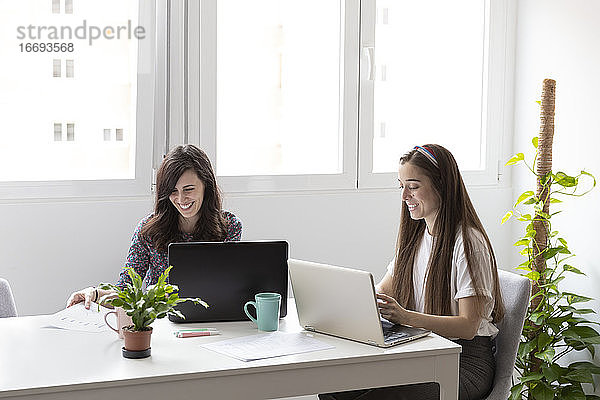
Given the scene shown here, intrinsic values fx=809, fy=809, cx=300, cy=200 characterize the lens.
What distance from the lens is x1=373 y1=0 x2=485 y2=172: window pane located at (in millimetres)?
3773

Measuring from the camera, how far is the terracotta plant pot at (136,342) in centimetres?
203

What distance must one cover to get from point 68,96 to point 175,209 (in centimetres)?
72

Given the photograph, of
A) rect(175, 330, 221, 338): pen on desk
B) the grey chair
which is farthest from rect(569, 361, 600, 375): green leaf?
the grey chair

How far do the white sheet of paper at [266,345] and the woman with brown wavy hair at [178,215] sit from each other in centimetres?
67

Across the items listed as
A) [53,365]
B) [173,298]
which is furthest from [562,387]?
[53,365]

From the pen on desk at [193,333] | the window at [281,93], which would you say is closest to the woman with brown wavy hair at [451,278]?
the pen on desk at [193,333]

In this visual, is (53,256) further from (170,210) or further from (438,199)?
(438,199)

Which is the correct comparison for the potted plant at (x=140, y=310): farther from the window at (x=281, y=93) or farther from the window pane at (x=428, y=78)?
the window pane at (x=428, y=78)

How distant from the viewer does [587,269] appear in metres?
3.52

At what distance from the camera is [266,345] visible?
2174 mm

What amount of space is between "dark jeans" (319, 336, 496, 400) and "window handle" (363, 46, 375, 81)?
5.00 feet

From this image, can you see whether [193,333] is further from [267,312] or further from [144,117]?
[144,117]

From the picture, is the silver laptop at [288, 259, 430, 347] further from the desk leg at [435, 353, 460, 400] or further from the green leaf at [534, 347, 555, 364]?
the green leaf at [534, 347, 555, 364]

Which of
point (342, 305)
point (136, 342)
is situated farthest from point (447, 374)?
point (136, 342)
